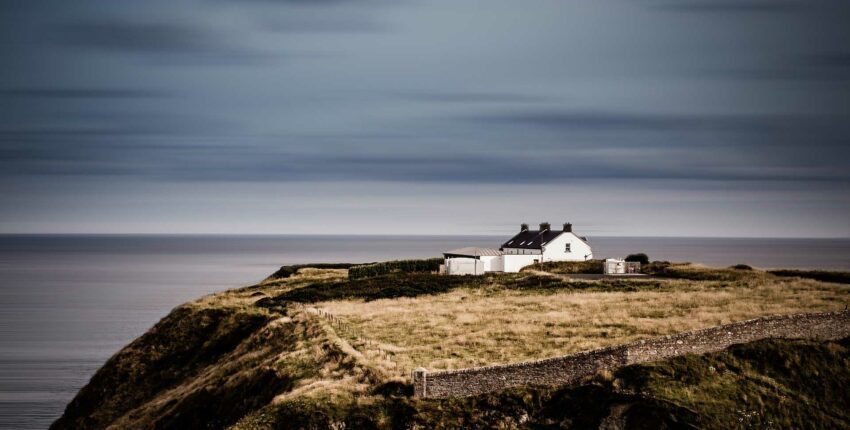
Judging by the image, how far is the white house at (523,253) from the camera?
257 feet

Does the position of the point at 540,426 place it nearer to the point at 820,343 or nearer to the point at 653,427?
the point at 653,427

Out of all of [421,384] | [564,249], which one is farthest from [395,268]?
[421,384]

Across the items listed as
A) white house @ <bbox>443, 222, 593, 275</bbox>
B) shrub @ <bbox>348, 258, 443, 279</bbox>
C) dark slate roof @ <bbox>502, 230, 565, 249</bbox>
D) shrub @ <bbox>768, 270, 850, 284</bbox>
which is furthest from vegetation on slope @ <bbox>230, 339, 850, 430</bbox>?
dark slate roof @ <bbox>502, 230, 565, 249</bbox>

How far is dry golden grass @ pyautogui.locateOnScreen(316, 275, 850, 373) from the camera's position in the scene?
36.2 metres

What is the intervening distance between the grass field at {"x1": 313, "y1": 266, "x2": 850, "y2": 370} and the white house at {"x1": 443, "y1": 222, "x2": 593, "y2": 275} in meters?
9.70

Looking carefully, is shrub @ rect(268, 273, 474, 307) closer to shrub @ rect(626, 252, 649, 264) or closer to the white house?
the white house

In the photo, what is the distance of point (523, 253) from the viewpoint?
85.6 metres

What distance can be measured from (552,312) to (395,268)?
4030cm

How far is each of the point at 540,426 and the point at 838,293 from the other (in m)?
36.3

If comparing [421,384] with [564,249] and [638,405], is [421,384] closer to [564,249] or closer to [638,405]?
[638,405]

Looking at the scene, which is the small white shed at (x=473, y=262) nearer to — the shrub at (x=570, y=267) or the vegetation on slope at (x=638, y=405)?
the shrub at (x=570, y=267)

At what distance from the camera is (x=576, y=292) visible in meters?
59.2

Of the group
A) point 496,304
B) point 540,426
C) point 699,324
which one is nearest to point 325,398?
point 540,426

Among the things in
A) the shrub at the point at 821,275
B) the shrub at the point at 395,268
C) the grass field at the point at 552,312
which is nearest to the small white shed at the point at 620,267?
the grass field at the point at 552,312
